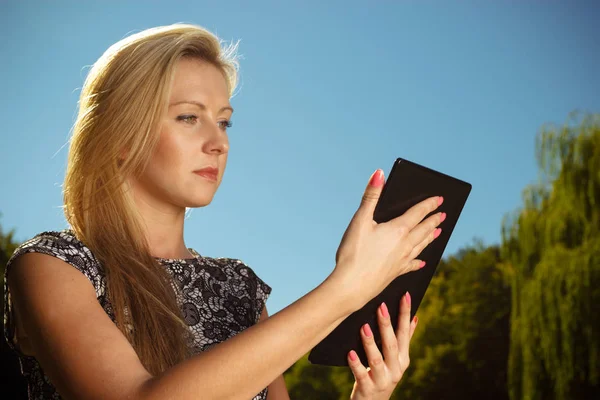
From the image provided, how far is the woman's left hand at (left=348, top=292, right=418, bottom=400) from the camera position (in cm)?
184

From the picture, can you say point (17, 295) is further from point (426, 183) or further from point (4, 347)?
point (4, 347)

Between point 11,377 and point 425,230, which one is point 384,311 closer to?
point 425,230

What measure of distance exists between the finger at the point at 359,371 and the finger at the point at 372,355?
0.7 inches

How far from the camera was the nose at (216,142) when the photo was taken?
6.69 ft

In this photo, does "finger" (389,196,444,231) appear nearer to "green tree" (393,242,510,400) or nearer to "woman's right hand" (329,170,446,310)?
"woman's right hand" (329,170,446,310)

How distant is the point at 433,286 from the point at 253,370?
17.0 m

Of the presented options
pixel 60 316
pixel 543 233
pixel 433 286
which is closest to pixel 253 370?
pixel 60 316

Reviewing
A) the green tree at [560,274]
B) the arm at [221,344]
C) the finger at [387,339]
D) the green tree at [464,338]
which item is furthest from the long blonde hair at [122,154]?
the green tree at [464,338]

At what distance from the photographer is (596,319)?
31.9ft

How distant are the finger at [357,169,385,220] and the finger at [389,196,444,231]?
6cm

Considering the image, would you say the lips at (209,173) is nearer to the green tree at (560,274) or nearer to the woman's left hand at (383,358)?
the woman's left hand at (383,358)

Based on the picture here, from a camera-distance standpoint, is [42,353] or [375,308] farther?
[375,308]

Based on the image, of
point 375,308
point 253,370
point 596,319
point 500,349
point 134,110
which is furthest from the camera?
point 500,349

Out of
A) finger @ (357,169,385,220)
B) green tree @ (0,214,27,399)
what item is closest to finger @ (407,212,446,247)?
finger @ (357,169,385,220)
